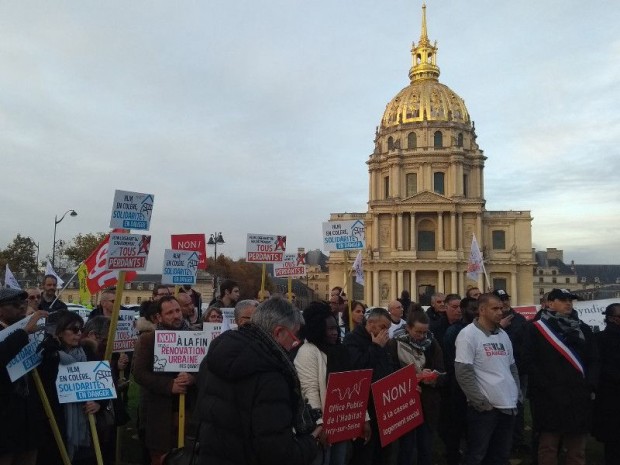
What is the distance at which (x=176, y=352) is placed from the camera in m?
5.81

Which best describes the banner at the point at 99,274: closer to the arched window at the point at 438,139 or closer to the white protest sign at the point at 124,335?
the white protest sign at the point at 124,335

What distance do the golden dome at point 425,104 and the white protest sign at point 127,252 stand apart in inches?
2767

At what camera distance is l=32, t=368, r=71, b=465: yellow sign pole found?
194 inches

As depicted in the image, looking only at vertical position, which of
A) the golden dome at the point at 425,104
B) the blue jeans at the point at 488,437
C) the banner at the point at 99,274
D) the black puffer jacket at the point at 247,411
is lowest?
the blue jeans at the point at 488,437

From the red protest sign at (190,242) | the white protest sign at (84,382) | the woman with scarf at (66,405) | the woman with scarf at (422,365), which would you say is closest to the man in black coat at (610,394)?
the woman with scarf at (422,365)

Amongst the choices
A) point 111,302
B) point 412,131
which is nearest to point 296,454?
point 111,302

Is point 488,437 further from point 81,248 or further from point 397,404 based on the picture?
point 81,248

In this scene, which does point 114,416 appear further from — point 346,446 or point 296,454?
point 296,454

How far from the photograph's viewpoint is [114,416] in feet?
19.8

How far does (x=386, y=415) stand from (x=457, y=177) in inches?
2722

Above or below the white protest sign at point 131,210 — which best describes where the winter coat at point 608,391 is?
below

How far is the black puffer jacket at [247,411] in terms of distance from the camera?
123 inches

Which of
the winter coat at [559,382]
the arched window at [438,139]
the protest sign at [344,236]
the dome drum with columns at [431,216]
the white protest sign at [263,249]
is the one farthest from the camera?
the arched window at [438,139]

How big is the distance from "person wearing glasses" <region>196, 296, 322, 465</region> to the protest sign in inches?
359
